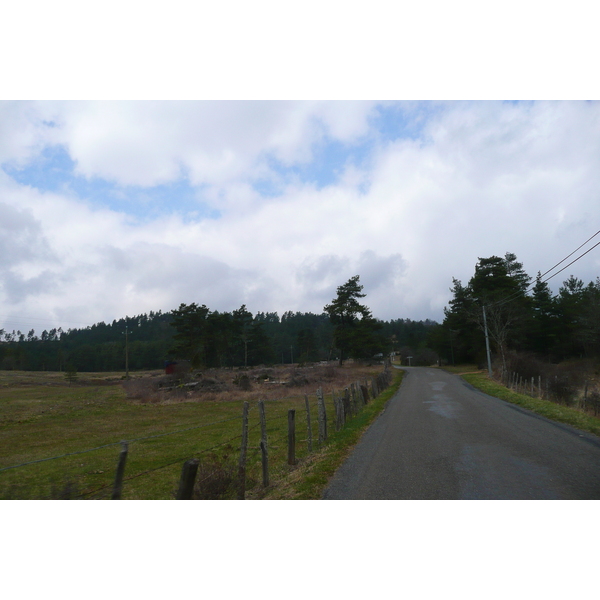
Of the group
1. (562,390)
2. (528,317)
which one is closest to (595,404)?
(562,390)

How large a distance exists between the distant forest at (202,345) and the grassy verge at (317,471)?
43.9m

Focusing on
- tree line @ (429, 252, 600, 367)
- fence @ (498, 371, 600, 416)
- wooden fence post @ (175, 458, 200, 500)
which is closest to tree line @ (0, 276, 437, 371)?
tree line @ (429, 252, 600, 367)

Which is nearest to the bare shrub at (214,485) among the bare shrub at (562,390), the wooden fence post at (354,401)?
the wooden fence post at (354,401)

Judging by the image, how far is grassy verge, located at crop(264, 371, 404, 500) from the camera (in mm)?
7223

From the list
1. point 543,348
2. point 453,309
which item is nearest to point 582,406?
point 543,348

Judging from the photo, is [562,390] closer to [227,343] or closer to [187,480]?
[187,480]

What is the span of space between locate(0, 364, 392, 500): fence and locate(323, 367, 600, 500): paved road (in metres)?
1.65

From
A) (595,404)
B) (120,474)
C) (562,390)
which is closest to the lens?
(120,474)

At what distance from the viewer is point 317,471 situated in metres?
8.45

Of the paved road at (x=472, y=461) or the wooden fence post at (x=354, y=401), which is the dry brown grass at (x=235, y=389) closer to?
the wooden fence post at (x=354, y=401)

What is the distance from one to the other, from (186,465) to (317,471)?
3.55 m

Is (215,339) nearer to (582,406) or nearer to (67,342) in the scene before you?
(582,406)

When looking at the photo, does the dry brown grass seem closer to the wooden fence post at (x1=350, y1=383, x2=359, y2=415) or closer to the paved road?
the wooden fence post at (x1=350, y1=383, x2=359, y2=415)

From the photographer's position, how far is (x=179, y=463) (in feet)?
40.1
